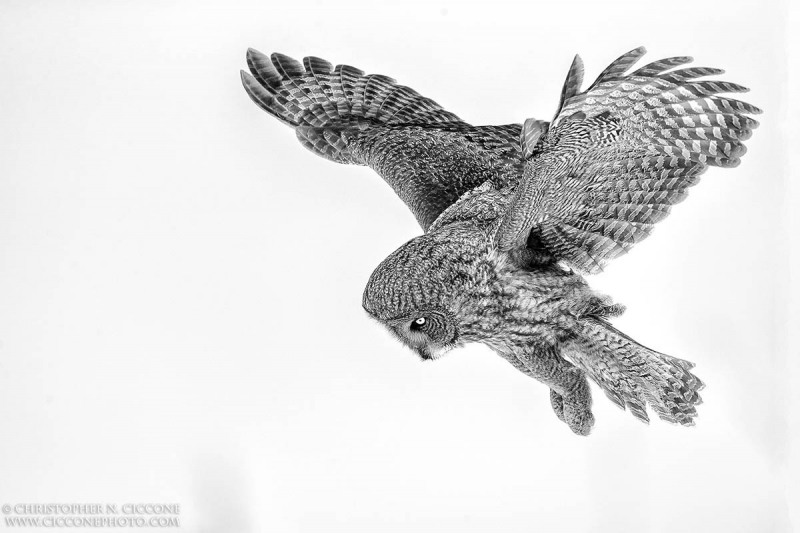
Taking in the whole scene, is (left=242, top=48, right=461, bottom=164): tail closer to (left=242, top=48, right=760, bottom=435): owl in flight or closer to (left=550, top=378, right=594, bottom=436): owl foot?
(left=242, top=48, right=760, bottom=435): owl in flight

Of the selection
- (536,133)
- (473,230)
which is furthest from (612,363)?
(536,133)

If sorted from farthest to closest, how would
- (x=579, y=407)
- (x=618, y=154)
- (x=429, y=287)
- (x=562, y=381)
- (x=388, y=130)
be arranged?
(x=388, y=130)
(x=579, y=407)
(x=562, y=381)
(x=618, y=154)
(x=429, y=287)

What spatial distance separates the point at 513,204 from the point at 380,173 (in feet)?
1.91

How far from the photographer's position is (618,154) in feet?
5.06

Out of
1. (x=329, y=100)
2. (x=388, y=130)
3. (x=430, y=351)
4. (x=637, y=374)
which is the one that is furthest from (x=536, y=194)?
(x=329, y=100)

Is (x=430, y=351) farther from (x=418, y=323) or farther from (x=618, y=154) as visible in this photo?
(x=618, y=154)

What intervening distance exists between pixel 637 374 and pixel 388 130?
876 mm

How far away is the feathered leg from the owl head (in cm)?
26

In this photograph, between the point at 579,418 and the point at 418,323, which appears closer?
the point at 418,323

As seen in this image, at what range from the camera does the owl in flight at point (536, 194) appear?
4.55 feet

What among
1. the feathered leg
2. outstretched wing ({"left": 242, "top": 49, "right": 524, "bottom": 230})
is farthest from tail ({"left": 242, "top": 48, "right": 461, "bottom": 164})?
the feathered leg

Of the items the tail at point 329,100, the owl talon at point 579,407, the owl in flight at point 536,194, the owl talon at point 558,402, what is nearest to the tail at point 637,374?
the owl in flight at point 536,194

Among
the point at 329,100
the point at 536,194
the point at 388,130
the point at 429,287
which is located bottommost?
the point at 429,287

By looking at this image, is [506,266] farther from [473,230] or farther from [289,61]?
[289,61]
